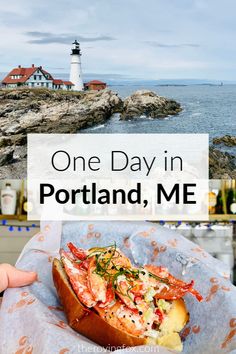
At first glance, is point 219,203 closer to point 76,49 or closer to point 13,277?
point 76,49

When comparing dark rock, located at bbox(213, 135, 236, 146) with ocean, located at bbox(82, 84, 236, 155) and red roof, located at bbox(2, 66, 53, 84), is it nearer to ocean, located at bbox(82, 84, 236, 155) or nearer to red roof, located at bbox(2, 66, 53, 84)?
ocean, located at bbox(82, 84, 236, 155)

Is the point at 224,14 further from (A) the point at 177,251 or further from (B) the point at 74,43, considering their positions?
(A) the point at 177,251

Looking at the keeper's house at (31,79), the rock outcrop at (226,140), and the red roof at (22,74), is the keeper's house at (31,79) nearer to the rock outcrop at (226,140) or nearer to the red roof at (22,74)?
the red roof at (22,74)

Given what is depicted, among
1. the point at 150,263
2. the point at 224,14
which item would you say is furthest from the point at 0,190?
the point at 150,263

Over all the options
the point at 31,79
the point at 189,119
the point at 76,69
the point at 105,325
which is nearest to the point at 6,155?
the point at 31,79

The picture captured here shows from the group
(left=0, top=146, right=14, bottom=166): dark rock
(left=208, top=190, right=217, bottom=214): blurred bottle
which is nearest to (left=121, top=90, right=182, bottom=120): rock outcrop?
(left=208, top=190, right=217, bottom=214): blurred bottle

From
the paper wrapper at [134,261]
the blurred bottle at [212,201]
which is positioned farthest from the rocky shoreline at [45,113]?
the paper wrapper at [134,261]
